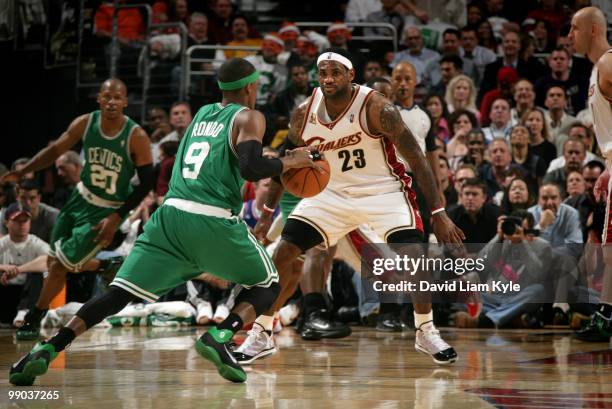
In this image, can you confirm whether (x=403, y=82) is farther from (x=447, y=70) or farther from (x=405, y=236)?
(x=447, y=70)

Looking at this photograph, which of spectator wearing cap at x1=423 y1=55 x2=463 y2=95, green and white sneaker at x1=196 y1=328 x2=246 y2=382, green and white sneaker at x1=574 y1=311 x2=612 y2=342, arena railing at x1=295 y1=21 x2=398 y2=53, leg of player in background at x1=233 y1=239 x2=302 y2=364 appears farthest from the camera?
arena railing at x1=295 y1=21 x2=398 y2=53

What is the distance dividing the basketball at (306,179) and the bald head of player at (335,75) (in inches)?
38.8

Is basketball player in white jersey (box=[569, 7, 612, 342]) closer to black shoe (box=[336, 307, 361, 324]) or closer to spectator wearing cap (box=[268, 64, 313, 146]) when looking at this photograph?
black shoe (box=[336, 307, 361, 324])

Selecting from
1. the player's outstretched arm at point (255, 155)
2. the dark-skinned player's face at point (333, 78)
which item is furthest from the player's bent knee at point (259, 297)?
the dark-skinned player's face at point (333, 78)

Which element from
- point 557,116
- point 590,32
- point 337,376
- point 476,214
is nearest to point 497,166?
point 476,214

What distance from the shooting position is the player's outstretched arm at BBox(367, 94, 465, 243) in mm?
6016

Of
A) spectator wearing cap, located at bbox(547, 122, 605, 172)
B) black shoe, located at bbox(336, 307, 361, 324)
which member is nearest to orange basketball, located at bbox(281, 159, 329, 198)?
black shoe, located at bbox(336, 307, 361, 324)

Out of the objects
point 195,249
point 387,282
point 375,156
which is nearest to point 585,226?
point 387,282

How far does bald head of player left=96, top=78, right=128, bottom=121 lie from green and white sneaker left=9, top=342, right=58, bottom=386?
121 inches

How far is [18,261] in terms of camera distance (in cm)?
960

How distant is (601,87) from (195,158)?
102 inches

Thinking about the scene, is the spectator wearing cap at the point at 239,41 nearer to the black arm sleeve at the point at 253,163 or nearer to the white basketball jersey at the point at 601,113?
the white basketball jersey at the point at 601,113

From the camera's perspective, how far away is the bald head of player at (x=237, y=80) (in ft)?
17.9

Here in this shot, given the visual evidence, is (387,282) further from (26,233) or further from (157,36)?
(157,36)
